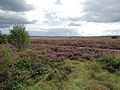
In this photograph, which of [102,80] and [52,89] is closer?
[52,89]

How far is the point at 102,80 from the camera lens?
6.14 meters

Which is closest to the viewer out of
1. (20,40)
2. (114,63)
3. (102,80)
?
(102,80)

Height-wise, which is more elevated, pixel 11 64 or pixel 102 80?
pixel 11 64

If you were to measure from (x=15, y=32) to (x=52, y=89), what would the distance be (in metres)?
11.5

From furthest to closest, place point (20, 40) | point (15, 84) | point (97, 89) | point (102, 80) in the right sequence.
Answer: point (20, 40)
point (102, 80)
point (15, 84)
point (97, 89)

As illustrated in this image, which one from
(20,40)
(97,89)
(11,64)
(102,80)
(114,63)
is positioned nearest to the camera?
(97,89)

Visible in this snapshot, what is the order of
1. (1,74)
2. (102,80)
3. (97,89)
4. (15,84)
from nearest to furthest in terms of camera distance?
(97,89) < (15,84) < (1,74) < (102,80)

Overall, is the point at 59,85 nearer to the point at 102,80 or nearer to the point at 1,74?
the point at 102,80

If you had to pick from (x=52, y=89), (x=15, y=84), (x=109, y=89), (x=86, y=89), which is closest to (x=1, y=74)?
(x=15, y=84)

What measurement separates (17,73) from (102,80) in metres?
5.66

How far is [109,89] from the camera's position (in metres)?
4.99

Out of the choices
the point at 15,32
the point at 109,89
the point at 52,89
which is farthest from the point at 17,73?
the point at 15,32

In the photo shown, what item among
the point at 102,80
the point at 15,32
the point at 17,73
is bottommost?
the point at 102,80

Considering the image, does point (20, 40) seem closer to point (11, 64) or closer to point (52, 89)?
point (11, 64)
